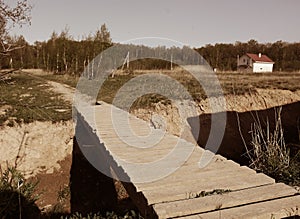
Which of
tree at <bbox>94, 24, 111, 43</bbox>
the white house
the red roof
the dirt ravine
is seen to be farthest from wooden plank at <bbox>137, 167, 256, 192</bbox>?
the red roof

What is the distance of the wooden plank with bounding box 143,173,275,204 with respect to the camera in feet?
9.27

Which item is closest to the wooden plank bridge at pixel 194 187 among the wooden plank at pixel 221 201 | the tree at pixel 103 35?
the wooden plank at pixel 221 201

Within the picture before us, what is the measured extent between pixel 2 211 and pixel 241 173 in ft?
13.1

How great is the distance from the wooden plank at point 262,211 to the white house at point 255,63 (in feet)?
117

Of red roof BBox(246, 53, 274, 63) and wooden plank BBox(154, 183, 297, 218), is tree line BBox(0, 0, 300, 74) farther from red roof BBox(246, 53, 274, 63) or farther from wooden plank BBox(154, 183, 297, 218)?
wooden plank BBox(154, 183, 297, 218)

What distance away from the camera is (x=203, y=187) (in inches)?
120

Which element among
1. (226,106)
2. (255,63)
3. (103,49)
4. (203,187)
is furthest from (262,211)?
(255,63)

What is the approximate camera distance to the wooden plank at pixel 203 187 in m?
2.83

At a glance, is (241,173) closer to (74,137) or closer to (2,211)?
(2,211)

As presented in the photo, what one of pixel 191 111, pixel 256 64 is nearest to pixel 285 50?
pixel 256 64

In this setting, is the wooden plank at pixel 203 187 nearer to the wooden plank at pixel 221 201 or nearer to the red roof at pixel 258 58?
the wooden plank at pixel 221 201

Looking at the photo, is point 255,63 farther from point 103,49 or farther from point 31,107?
point 31,107

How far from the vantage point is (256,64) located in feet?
120

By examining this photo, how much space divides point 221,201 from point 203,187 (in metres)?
0.36
